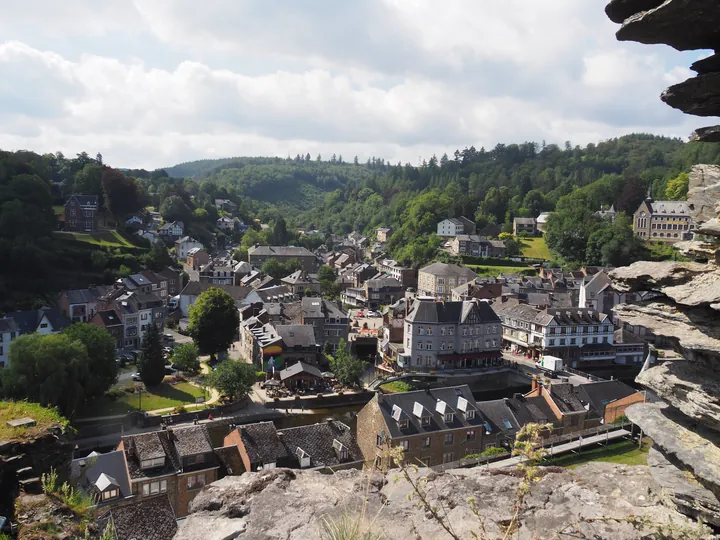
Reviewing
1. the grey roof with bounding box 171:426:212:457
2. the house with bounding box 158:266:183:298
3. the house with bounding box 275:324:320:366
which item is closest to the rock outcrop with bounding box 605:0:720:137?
the grey roof with bounding box 171:426:212:457

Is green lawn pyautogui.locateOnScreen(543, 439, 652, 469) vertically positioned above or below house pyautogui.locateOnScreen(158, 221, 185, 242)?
below

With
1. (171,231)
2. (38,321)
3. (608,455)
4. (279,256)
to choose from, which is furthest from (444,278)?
(171,231)

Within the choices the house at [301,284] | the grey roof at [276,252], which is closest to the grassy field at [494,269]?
the house at [301,284]

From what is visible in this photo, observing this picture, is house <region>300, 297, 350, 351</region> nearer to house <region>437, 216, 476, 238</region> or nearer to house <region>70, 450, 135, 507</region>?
house <region>70, 450, 135, 507</region>

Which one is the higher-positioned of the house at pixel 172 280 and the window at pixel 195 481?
the house at pixel 172 280

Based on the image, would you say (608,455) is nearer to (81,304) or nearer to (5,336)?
(5,336)

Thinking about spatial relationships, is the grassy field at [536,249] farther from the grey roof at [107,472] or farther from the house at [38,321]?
the grey roof at [107,472]
